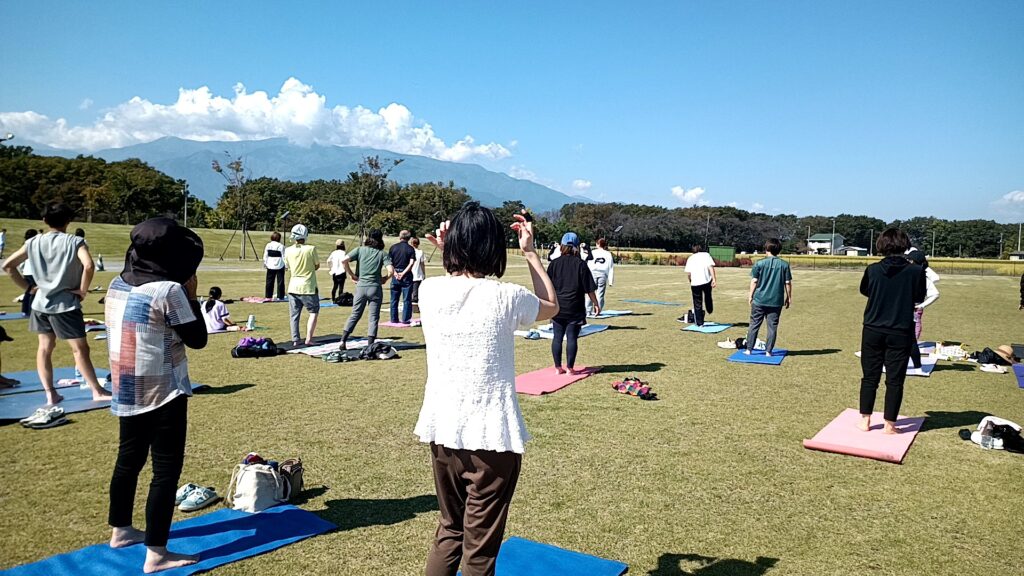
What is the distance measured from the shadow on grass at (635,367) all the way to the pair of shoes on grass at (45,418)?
6.79 m

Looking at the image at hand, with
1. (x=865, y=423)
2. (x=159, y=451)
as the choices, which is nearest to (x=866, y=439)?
(x=865, y=423)

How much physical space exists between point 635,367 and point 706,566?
20.2 feet

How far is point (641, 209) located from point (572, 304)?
108131 mm

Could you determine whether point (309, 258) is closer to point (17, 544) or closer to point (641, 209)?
point (17, 544)

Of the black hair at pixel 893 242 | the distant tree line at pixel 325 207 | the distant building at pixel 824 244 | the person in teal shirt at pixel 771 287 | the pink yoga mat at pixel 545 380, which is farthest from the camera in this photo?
the distant building at pixel 824 244

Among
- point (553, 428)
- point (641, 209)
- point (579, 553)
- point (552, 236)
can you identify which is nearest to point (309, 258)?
point (553, 428)

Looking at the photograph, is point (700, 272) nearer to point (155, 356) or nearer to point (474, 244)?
point (474, 244)

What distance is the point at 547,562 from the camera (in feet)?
12.0

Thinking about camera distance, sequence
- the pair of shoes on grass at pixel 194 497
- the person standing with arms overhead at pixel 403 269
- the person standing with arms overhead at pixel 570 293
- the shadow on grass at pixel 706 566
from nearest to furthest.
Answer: the shadow on grass at pixel 706 566 < the pair of shoes on grass at pixel 194 497 < the person standing with arms overhead at pixel 570 293 < the person standing with arms overhead at pixel 403 269

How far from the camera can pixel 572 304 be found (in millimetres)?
8789

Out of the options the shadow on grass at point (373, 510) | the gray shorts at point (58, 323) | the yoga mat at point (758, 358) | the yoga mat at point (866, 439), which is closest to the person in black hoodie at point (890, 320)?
the yoga mat at point (866, 439)

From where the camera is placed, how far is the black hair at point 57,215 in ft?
19.1

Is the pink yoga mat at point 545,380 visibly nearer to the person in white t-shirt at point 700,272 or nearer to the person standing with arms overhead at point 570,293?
the person standing with arms overhead at point 570,293

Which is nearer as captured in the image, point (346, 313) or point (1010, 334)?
point (1010, 334)
